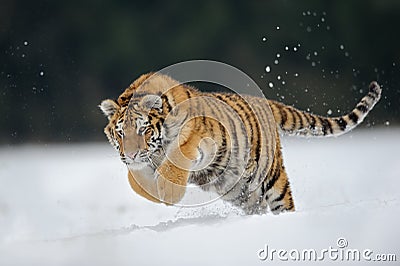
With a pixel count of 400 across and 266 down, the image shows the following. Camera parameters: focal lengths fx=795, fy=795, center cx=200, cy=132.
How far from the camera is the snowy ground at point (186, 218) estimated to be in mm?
3441

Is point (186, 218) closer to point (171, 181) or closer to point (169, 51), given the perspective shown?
point (171, 181)

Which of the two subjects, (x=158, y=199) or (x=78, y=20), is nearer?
(x=158, y=199)

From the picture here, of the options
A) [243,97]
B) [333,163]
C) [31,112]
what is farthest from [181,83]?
[31,112]

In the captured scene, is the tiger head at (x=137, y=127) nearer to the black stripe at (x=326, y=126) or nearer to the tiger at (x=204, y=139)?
the tiger at (x=204, y=139)

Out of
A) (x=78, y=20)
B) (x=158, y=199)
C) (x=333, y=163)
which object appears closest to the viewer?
(x=158, y=199)

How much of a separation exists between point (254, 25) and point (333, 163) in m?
4.06

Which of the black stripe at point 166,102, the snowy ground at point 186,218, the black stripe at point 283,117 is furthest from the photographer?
the black stripe at point 283,117

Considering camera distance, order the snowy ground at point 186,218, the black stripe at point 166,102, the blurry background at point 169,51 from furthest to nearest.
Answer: the blurry background at point 169,51 → the black stripe at point 166,102 → the snowy ground at point 186,218

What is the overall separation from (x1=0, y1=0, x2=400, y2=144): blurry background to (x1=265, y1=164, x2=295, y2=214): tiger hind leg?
637cm

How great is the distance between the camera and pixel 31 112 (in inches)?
414

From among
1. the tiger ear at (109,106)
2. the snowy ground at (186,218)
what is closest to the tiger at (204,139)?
the tiger ear at (109,106)

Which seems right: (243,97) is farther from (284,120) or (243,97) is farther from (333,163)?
(333,163)

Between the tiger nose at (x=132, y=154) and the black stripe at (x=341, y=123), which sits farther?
the black stripe at (x=341, y=123)

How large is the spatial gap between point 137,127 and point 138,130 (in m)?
0.02
